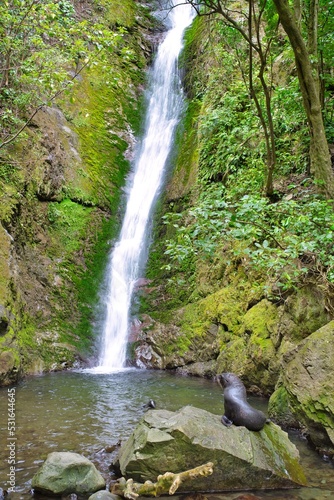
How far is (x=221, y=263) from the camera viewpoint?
10.7 meters

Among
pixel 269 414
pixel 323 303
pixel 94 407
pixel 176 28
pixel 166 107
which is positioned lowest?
pixel 94 407

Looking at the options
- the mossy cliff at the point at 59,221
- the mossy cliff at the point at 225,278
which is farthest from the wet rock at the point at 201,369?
the mossy cliff at the point at 59,221

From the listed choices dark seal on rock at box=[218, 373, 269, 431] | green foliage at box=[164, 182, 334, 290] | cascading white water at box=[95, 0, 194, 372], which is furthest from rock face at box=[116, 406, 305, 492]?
cascading white water at box=[95, 0, 194, 372]

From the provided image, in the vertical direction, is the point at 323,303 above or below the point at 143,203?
below

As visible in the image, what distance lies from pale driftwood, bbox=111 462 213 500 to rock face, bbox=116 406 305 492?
107mm

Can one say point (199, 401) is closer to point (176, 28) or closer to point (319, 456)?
point (319, 456)

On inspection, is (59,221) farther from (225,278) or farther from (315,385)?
(315,385)

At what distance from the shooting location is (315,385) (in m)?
5.00

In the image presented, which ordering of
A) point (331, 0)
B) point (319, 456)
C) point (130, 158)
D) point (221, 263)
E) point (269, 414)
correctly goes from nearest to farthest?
1. point (319, 456)
2. point (269, 414)
3. point (331, 0)
4. point (221, 263)
5. point (130, 158)

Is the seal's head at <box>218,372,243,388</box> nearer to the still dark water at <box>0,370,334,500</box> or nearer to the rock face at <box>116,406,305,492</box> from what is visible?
the rock face at <box>116,406,305,492</box>

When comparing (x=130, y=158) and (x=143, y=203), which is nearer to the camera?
(x=143, y=203)

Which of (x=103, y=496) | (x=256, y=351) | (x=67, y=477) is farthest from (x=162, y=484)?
(x=256, y=351)

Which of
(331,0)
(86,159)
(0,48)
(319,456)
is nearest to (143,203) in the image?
(86,159)

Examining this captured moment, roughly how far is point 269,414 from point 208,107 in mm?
11527
